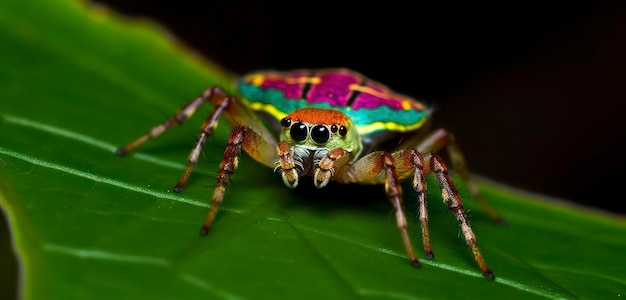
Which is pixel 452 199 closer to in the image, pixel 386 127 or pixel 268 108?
pixel 386 127

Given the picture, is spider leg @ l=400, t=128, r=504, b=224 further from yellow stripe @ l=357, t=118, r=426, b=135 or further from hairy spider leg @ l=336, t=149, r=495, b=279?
hairy spider leg @ l=336, t=149, r=495, b=279

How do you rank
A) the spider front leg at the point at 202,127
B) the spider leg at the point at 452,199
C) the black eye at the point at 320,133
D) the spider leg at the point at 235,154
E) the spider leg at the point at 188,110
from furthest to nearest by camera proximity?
the spider leg at the point at 188,110 < the black eye at the point at 320,133 < the spider front leg at the point at 202,127 < the spider leg at the point at 452,199 < the spider leg at the point at 235,154

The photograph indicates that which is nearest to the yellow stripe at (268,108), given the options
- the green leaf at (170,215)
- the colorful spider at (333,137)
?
the colorful spider at (333,137)

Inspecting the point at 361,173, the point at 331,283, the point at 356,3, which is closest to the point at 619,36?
the point at 356,3

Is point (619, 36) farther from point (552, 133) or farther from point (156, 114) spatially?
point (156, 114)

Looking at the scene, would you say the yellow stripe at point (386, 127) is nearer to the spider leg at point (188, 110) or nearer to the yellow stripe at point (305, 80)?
the yellow stripe at point (305, 80)
